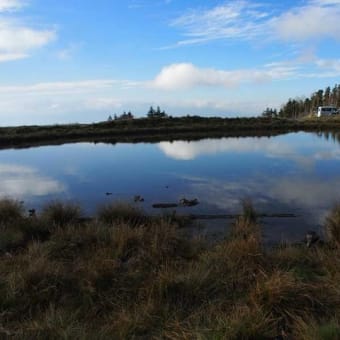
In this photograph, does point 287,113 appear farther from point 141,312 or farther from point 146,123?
point 141,312

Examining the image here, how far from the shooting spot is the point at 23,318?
546 cm

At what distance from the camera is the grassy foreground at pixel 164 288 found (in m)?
4.84

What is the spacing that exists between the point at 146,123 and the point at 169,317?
49034mm

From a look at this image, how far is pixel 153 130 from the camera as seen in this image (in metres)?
50.2

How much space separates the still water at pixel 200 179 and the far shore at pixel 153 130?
1027 centimetres

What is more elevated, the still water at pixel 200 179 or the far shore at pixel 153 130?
the far shore at pixel 153 130

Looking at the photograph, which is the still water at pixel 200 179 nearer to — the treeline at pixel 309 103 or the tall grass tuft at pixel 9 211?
the tall grass tuft at pixel 9 211

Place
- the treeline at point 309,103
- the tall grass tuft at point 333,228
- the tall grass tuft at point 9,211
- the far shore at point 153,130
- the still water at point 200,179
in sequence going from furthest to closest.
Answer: the treeline at point 309,103
the far shore at point 153,130
the still water at point 200,179
the tall grass tuft at point 9,211
the tall grass tuft at point 333,228

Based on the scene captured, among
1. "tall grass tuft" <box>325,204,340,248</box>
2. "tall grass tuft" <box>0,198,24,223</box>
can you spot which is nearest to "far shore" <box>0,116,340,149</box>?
"tall grass tuft" <box>0,198,24,223</box>

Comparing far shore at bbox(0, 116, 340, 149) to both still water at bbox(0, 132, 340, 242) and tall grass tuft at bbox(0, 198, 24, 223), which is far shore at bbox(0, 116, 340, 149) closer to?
still water at bbox(0, 132, 340, 242)

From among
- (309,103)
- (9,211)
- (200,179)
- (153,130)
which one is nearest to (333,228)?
(9,211)

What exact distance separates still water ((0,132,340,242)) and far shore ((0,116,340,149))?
1027 cm

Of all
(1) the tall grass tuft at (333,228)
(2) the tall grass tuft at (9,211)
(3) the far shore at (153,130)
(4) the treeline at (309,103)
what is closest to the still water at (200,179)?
(1) the tall grass tuft at (333,228)

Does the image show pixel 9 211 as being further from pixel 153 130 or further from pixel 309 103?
pixel 309 103
